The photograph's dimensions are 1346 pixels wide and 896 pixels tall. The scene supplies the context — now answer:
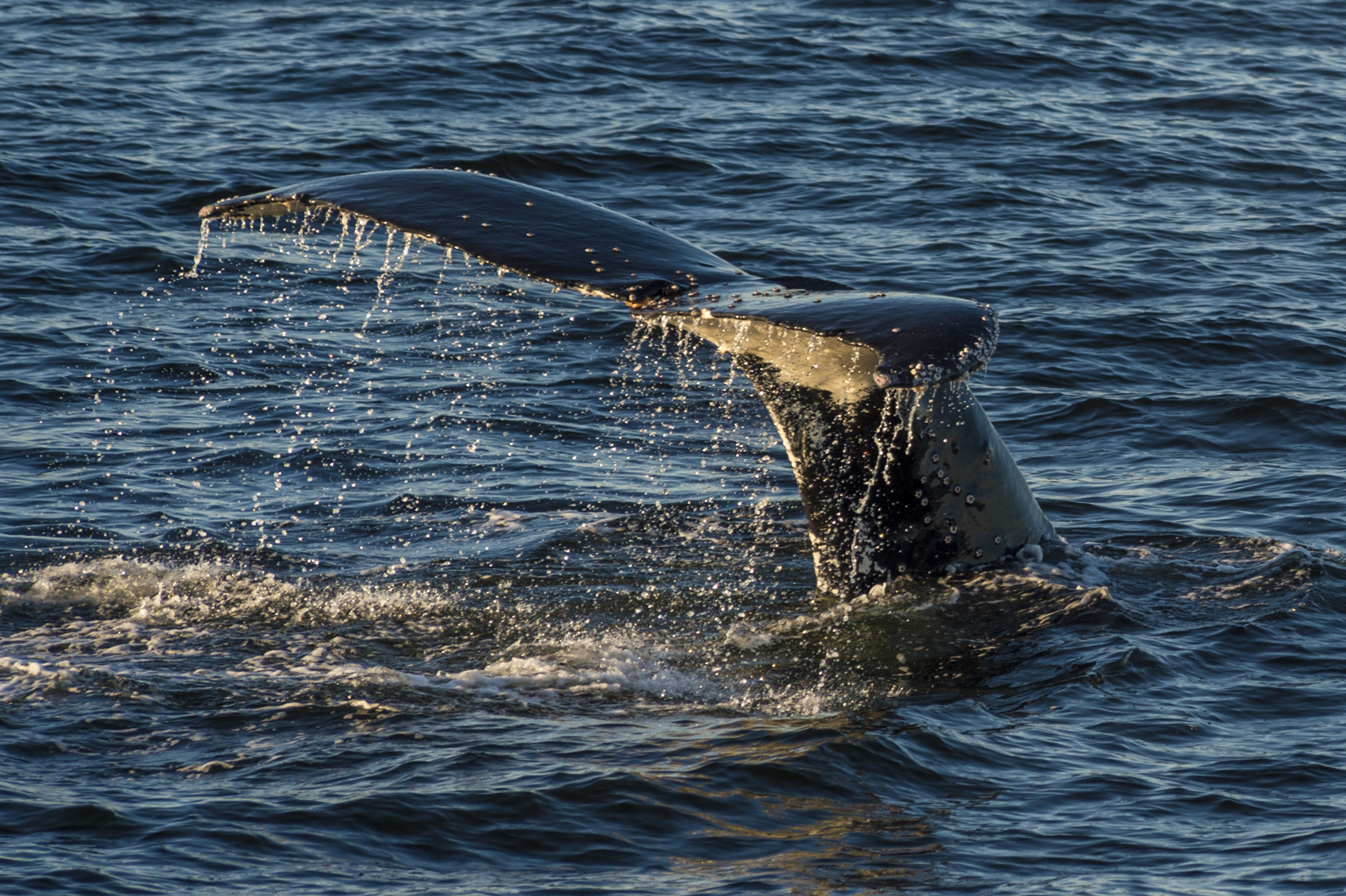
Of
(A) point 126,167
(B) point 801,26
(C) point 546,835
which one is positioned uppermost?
(B) point 801,26

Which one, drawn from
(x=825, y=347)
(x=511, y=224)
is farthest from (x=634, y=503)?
(x=511, y=224)

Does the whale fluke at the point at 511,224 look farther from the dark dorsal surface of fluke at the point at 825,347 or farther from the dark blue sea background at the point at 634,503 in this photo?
the dark blue sea background at the point at 634,503

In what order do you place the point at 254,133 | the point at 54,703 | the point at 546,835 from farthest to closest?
the point at 254,133 → the point at 54,703 → the point at 546,835

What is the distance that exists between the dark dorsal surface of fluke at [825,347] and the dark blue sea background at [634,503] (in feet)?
1.00

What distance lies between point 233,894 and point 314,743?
1.27 m

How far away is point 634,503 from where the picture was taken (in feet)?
35.1

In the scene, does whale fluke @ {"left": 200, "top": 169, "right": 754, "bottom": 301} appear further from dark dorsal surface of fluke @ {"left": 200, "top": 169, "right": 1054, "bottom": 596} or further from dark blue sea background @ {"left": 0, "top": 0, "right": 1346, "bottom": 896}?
dark blue sea background @ {"left": 0, "top": 0, "right": 1346, "bottom": 896}

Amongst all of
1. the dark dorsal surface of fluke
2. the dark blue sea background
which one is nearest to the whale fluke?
the dark dorsal surface of fluke

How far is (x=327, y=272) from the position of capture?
51.9 ft

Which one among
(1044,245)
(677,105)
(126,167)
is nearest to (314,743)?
(1044,245)

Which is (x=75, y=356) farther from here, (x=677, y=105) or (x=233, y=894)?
(x=677, y=105)

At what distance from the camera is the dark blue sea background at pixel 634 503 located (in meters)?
6.43

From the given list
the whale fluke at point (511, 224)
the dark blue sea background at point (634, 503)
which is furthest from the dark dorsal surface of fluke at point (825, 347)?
the dark blue sea background at point (634, 503)

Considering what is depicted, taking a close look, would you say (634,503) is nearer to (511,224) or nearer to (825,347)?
(825,347)
